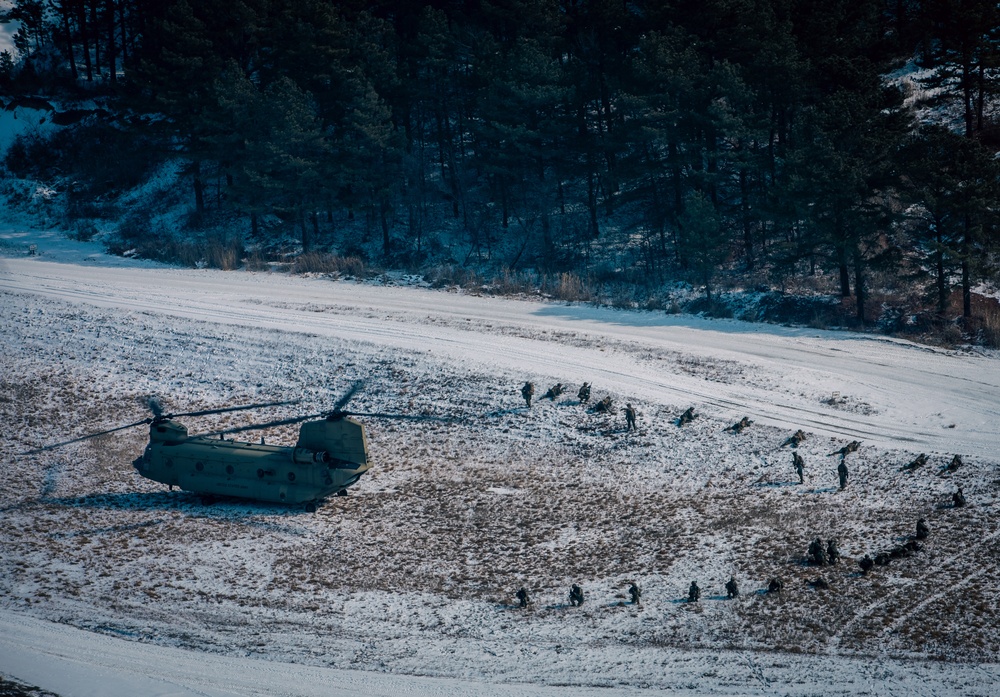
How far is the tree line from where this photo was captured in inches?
1451

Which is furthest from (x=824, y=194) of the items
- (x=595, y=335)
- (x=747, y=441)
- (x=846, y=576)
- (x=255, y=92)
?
(x=255, y=92)

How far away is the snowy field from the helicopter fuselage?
2.82 ft

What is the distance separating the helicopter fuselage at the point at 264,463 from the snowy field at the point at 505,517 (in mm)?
859

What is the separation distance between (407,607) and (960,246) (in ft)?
92.5

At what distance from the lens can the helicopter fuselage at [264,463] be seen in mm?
22406

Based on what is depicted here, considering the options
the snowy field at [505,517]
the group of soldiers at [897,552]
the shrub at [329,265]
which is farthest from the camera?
the shrub at [329,265]

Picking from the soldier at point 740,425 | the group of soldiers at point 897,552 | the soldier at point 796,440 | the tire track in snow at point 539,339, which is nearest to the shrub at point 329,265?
the tire track in snow at point 539,339

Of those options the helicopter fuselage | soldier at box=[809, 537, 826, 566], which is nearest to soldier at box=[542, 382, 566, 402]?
the helicopter fuselage

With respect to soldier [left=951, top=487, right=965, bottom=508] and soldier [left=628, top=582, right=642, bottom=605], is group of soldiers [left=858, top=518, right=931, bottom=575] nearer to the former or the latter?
soldier [left=951, top=487, right=965, bottom=508]

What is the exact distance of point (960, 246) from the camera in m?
34.9

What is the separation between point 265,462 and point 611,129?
35.4m

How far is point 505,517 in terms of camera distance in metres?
22.7

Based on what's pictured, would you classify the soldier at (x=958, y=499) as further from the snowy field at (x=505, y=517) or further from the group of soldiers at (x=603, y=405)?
the group of soldiers at (x=603, y=405)

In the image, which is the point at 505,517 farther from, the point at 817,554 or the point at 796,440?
the point at 796,440
